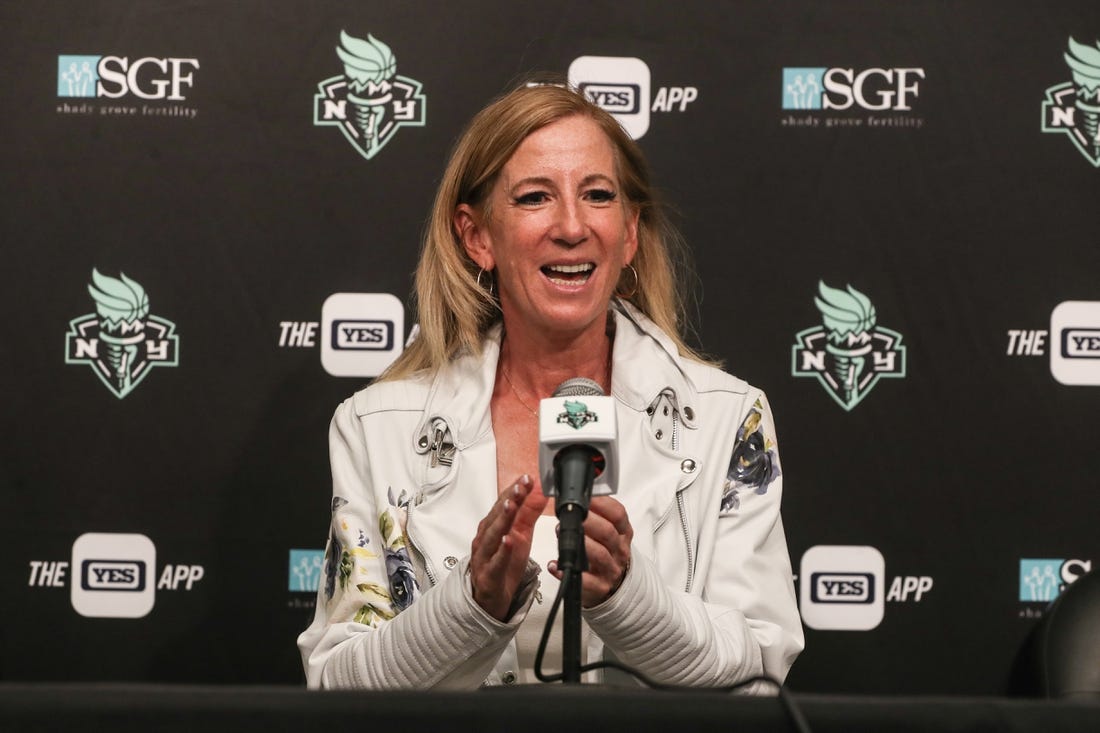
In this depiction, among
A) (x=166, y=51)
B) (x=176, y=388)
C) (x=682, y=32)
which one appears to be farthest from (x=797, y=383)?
(x=166, y=51)

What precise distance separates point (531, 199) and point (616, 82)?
22.5 inches

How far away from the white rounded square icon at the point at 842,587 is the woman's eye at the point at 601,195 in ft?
2.95

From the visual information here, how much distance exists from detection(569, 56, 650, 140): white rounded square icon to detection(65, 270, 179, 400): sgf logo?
0.94 meters

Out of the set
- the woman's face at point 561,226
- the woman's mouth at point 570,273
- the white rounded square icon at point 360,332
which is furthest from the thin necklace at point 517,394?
the white rounded square icon at point 360,332

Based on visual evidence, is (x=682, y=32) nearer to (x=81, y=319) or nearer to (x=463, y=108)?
(x=463, y=108)

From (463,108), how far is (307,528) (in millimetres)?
879

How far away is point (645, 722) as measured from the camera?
0.94m

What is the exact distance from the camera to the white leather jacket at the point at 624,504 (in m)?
1.77

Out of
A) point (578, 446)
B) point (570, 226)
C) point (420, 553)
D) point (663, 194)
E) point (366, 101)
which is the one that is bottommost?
point (420, 553)

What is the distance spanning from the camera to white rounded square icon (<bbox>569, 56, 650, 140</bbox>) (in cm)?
246

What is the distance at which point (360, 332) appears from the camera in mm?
2490

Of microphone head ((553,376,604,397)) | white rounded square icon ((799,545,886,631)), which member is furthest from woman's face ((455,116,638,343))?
white rounded square icon ((799,545,886,631))

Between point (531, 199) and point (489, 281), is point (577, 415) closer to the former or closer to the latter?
point (531, 199)

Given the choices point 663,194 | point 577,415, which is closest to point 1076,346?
point 663,194
